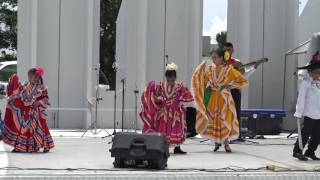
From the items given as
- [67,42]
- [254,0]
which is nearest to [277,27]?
[254,0]

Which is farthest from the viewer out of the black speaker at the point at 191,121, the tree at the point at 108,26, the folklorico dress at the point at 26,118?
the tree at the point at 108,26

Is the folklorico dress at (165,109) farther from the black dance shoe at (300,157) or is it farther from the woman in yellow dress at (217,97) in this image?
the black dance shoe at (300,157)

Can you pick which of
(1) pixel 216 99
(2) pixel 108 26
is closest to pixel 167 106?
(1) pixel 216 99

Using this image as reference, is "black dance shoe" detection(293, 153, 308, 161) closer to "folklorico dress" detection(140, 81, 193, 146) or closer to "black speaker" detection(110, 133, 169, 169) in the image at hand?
"folklorico dress" detection(140, 81, 193, 146)

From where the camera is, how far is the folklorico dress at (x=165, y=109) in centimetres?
920

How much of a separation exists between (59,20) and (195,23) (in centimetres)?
332

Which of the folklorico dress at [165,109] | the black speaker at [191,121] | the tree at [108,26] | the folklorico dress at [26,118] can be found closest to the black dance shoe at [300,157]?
the folklorico dress at [165,109]

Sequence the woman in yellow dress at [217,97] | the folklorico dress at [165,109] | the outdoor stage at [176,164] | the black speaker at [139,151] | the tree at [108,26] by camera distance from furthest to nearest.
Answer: the tree at [108,26] < the woman in yellow dress at [217,97] < the folklorico dress at [165,109] < the black speaker at [139,151] < the outdoor stage at [176,164]

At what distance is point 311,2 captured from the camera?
18.9 m

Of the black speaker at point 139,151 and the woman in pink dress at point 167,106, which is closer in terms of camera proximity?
the black speaker at point 139,151

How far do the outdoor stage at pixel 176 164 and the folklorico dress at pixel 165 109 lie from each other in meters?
0.42

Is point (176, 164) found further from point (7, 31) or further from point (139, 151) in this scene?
point (7, 31)

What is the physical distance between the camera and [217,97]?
9.74 m

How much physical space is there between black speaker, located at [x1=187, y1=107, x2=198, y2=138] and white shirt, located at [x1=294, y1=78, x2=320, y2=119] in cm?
360
